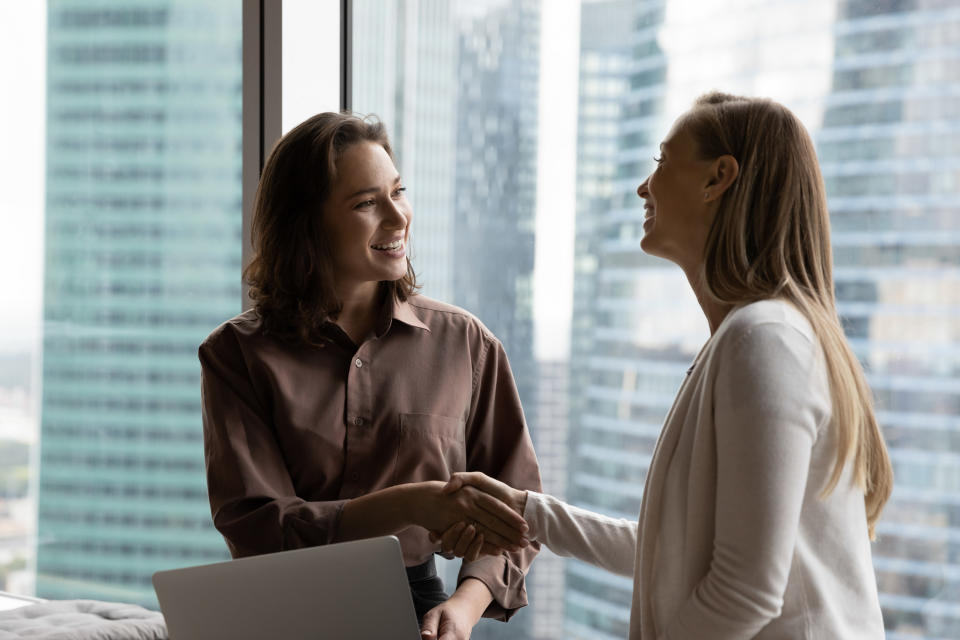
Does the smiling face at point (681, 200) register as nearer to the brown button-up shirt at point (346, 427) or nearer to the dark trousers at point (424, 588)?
the brown button-up shirt at point (346, 427)

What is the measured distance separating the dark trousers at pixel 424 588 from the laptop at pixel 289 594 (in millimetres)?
422

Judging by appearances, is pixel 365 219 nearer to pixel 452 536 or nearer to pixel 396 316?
pixel 396 316

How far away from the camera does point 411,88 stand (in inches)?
98.3

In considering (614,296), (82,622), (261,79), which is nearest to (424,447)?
(614,296)

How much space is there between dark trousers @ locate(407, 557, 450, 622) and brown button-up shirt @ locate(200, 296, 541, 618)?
3 cm

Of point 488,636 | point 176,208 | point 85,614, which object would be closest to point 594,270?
point 488,636

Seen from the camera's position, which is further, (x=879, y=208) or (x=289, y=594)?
(x=879, y=208)

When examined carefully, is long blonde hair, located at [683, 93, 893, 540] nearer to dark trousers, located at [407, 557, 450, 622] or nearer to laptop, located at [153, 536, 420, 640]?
laptop, located at [153, 536, 420, 640]

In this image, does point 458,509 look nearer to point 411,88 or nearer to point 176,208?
point 411,88

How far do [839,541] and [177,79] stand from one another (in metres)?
2.32

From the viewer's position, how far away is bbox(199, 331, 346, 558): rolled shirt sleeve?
1.62 m

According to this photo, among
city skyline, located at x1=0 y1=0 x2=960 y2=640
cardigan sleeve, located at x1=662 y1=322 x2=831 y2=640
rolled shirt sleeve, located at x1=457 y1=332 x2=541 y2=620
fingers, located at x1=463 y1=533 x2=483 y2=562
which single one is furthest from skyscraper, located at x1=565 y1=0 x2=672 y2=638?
cardigan sleeve, located at x1=662 y1=322 x2=831 y2=640

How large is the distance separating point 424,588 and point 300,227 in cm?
74

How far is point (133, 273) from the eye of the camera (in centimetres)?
293
